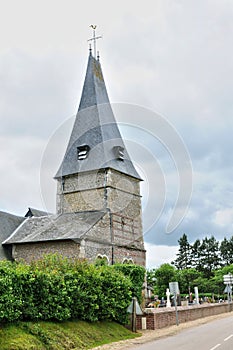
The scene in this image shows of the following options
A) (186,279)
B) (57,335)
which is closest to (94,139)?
(57,335)

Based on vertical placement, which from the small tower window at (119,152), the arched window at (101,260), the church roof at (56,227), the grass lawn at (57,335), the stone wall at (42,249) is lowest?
the grass lawn at (57,335)

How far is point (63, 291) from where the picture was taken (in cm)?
1562

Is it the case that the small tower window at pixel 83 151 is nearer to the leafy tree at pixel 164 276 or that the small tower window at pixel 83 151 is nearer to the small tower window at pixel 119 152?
the small tower window at pixel 119 152

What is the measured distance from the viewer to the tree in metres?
93.7

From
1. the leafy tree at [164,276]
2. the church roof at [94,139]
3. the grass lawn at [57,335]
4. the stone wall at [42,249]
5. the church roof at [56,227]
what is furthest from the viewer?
the leafy tree at [164,276]

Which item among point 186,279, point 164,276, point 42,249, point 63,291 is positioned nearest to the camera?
point 63,291

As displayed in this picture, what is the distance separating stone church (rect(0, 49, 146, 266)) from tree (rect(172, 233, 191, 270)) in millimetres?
57329

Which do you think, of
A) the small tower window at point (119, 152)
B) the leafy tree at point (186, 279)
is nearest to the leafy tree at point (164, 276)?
the leafy tree at point (186, 279)

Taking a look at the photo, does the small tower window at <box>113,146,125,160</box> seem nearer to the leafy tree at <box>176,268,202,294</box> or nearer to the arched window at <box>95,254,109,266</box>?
the arched window at <box>95,254,109,266</box>

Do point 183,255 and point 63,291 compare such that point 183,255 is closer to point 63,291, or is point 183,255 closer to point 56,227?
point 56,227

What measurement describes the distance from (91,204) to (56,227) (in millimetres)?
4599

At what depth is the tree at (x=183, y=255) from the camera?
93725 mm

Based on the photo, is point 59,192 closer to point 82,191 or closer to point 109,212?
point 82,191

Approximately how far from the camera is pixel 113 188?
37000mm
